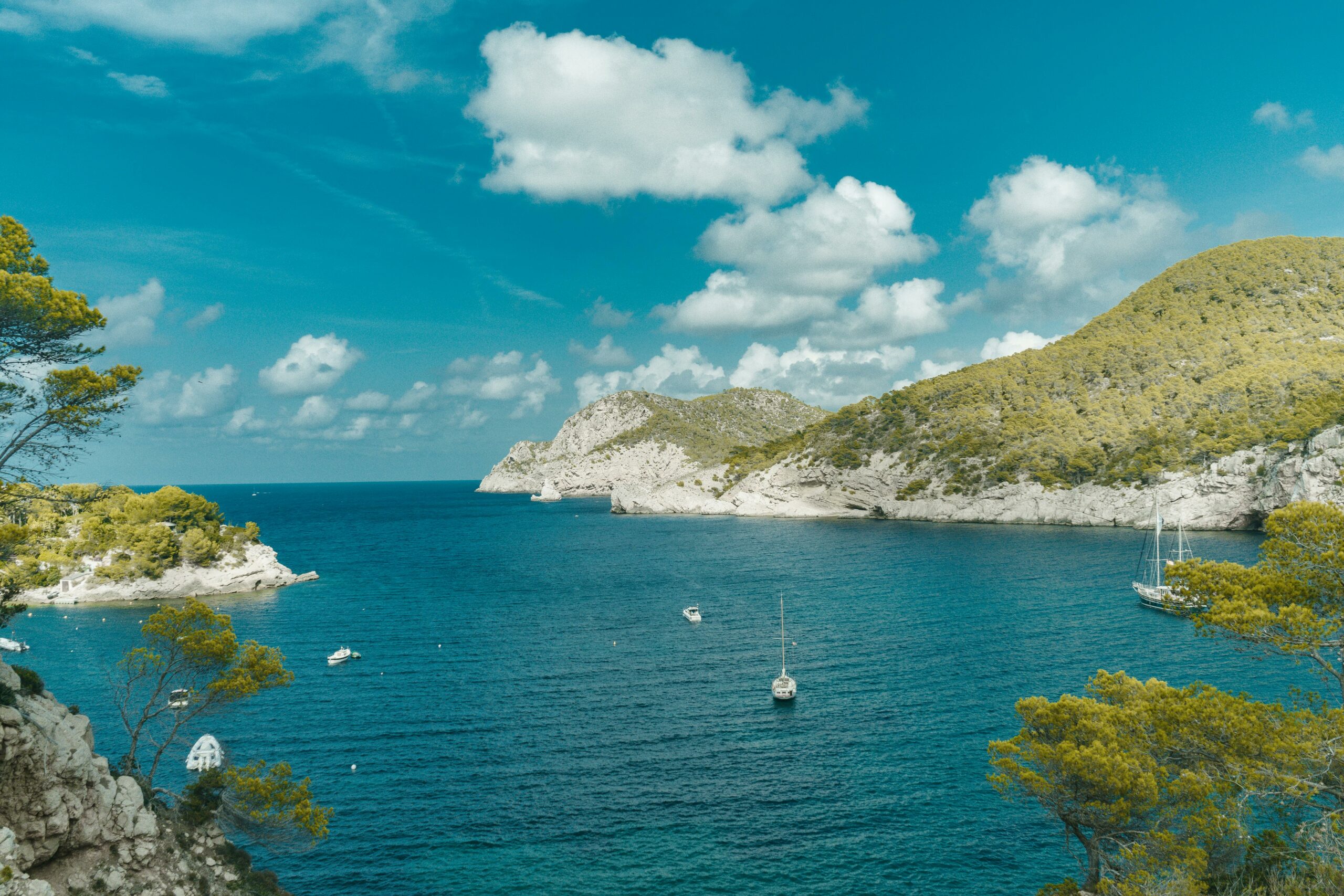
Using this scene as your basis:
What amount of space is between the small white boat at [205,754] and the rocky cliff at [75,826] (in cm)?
1554

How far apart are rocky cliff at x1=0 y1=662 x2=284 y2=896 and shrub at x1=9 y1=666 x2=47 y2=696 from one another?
1.00 ft

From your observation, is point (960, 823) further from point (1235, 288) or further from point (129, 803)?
point (1235, 288)

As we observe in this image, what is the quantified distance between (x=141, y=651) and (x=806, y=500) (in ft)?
493

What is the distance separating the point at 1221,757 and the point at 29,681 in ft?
118

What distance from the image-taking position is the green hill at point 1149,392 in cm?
11881

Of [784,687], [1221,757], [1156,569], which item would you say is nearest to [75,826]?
[1221,757]

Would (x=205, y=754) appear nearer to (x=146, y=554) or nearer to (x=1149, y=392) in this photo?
(x=146, y=554)

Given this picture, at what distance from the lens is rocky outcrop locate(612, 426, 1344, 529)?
325ft

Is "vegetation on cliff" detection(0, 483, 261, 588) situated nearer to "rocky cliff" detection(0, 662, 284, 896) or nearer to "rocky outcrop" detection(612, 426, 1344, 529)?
"rocky cliff" detection(0, 662, 284, 896)

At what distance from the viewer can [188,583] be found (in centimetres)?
8406

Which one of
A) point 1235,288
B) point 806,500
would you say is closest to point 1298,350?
point 1235,288

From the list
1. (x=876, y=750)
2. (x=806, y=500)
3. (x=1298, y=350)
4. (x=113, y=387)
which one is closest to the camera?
(x=113, y=387)

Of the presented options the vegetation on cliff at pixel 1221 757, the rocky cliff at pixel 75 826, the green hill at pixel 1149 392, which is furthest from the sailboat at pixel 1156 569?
the rocky cliff at pixel 75 826

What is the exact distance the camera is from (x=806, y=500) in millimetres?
166875
